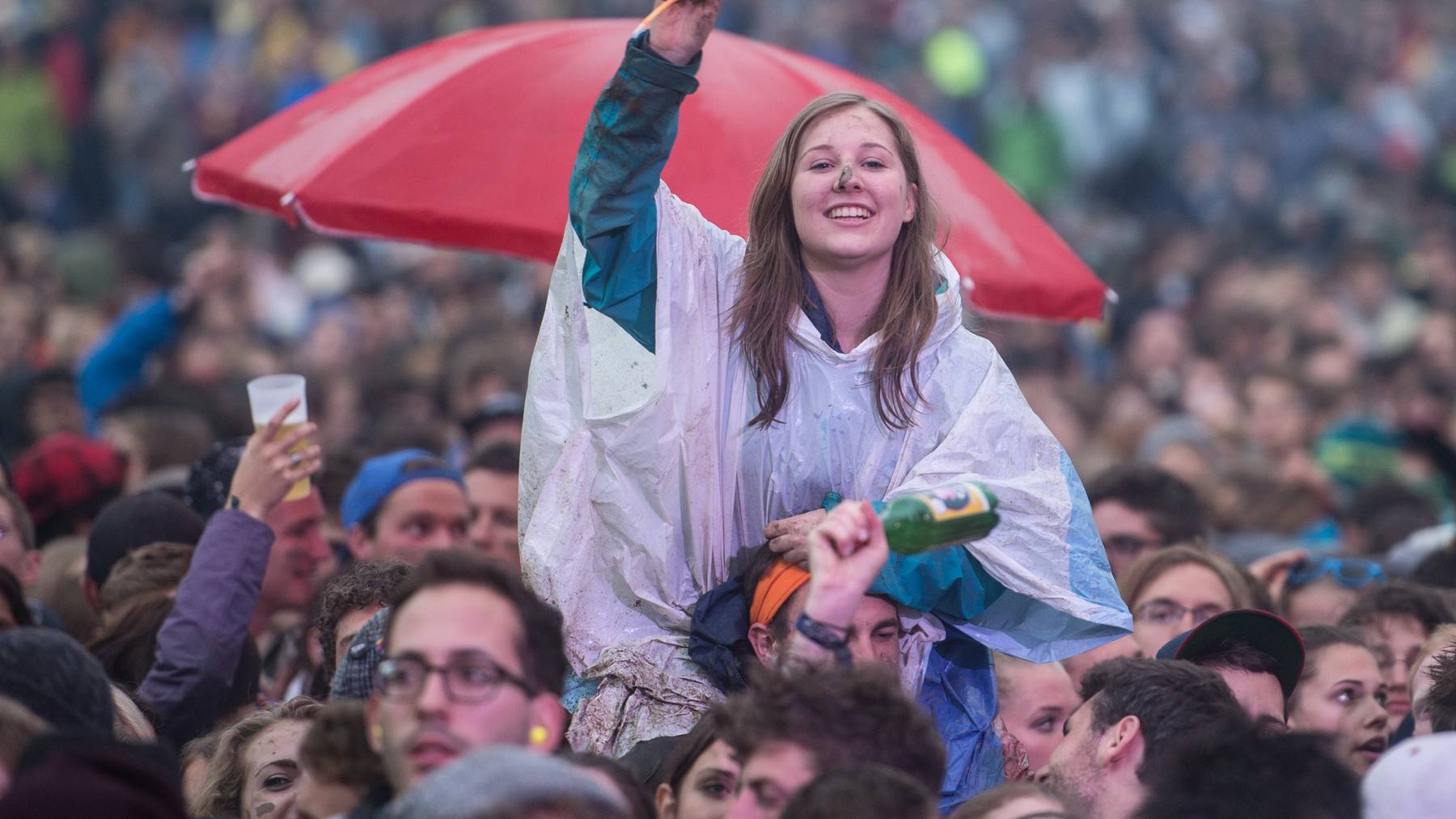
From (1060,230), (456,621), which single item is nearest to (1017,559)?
(456,621)

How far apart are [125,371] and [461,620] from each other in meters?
6.09

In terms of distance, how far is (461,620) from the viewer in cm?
321

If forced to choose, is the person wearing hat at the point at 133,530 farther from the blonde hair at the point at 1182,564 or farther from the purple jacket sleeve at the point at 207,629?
the blonde hair at the point at 1182,564

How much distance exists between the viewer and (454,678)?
3.15 meters

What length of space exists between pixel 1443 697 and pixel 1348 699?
0.89 meters

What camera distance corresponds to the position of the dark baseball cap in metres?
4.61

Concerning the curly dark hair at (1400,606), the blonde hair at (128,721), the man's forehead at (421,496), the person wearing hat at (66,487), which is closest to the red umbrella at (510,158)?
the man's forehead at (421,496)

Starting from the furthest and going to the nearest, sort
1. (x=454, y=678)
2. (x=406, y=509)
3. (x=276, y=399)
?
(x=406, y=509)
(x=276, y=399)
(x=454, y=678)

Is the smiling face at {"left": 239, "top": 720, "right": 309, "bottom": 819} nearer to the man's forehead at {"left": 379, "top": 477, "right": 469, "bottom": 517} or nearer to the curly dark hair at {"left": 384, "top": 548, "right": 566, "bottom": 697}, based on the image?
the curly dark hair at {"left": 384, "top": 548, "right": 566, "bottom": 697}

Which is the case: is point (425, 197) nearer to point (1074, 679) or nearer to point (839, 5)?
point (1074, 679)

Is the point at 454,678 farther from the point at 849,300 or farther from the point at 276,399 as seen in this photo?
the point at 276,399

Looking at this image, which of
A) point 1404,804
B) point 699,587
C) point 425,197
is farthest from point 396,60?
point 1404,804

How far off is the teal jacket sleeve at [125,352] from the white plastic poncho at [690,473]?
4.49 metres

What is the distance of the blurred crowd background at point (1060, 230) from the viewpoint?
9328 millimetres
